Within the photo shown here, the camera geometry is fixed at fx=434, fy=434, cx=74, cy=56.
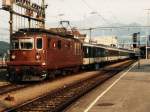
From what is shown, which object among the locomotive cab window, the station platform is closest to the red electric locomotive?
the locomotive cab window

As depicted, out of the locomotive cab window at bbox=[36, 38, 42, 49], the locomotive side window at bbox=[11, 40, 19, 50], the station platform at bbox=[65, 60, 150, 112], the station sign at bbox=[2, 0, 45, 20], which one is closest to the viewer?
the station platform at bbox=[65, 60, 150, 112]

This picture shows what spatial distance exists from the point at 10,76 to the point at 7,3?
1039 centimetres

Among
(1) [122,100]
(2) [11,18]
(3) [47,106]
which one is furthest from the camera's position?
(2) [11,18]

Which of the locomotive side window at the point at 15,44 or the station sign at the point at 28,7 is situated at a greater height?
the station sign at the point at 28,7

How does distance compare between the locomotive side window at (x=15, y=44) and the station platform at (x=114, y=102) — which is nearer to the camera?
the station platform at (x=114, y=102)

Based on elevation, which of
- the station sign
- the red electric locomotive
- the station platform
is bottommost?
the station platform

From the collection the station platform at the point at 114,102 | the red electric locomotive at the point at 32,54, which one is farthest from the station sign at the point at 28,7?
the station platform at the point at 114,102

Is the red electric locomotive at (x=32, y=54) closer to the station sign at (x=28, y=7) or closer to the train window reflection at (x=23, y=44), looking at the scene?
the train window reflection at (x=23, y=44)

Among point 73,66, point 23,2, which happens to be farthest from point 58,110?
point 23,2

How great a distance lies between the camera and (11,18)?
3531 centimetres

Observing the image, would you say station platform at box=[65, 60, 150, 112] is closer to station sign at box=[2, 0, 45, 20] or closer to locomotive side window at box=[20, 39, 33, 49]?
locomotive side window at box=[20, 39, 33, 49]

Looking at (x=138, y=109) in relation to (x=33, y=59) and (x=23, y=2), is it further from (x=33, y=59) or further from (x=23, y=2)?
(x=23, y=2)

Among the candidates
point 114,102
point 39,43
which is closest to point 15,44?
point 39,43

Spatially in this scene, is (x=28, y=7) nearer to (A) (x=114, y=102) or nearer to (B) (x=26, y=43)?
(B) (x=26, y=43)
